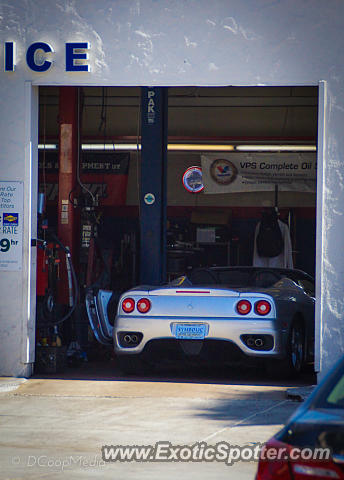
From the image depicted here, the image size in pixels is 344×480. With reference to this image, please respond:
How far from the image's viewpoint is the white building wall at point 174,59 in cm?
1025

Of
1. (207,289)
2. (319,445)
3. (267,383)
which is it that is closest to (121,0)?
(207,289)

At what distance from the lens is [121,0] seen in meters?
10.7

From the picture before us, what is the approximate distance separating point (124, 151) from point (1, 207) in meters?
10.0

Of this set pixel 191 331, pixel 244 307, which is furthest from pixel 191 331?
pixel 244 307

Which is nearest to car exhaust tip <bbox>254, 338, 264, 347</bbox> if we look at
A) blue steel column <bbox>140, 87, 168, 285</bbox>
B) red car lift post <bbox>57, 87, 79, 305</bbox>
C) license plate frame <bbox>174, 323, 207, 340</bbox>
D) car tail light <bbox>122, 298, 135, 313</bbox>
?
license plate frame <bbox>174, 323, 207, 340</bbox>

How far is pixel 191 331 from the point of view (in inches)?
402

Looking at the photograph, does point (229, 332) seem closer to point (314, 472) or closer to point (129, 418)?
point (129, 418)

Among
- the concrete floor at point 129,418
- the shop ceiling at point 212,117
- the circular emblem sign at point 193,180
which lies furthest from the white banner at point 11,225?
the circular emblem sign at point 193,180

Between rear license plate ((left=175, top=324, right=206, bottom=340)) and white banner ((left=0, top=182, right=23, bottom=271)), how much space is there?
2003 mm

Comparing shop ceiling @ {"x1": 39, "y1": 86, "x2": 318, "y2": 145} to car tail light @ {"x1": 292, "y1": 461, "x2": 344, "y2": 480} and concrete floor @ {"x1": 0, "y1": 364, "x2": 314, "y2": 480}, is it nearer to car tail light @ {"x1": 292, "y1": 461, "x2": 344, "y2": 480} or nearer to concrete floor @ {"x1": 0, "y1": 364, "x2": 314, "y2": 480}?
concrete floor @ {"x1": 0, "y1": 364, "x2": 314, "y2": 480}

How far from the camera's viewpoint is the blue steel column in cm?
1238

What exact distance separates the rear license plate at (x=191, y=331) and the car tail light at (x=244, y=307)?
1.47 ft

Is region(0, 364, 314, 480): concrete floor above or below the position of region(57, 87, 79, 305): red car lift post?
below

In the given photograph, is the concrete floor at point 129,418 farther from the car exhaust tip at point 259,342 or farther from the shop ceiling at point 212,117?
the shop ceiling at point 212,117
